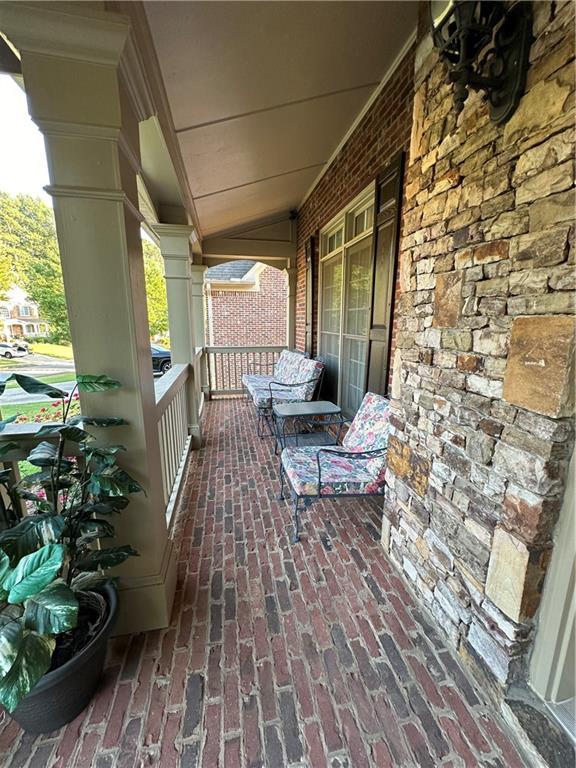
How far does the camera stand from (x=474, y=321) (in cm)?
132

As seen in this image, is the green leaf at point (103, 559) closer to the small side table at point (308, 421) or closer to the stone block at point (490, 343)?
the stone block at point (490, 343)

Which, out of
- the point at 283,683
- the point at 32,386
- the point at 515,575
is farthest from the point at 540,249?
the point at 283,683

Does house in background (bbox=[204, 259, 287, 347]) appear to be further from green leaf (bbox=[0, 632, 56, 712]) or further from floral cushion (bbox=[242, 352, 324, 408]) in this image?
green leaf (bbox=[0, 632, 56, 712])

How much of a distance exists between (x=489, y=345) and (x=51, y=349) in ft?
12.1

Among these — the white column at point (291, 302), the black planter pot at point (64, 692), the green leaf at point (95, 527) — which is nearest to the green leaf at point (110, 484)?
the green leaf at point (95, 527)

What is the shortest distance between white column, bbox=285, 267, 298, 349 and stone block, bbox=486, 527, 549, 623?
485 cm

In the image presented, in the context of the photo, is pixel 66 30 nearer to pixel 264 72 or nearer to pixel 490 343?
pixel 264 72

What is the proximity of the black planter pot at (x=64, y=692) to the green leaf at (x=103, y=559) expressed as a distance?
0.69 ft

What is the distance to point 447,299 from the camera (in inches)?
57.2

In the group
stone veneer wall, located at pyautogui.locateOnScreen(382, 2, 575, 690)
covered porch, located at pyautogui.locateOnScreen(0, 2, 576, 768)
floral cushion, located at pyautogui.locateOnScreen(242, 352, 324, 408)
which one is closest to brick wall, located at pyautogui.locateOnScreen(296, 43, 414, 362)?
covered porch, located at pyautogui.locateOnScreen(0, 2, 576, 768)

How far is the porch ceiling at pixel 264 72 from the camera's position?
1.50 meters

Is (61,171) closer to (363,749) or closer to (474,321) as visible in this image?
(474,321)

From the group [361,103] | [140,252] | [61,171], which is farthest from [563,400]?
[361,103]

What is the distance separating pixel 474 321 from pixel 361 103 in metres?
2.46
